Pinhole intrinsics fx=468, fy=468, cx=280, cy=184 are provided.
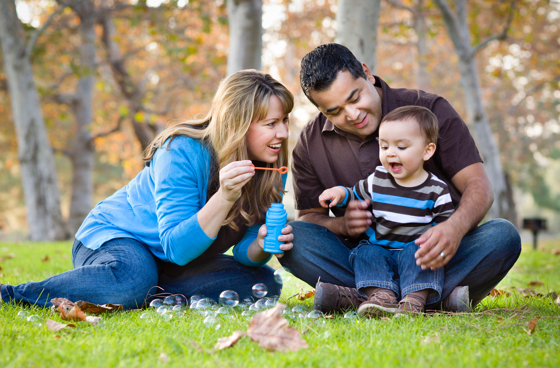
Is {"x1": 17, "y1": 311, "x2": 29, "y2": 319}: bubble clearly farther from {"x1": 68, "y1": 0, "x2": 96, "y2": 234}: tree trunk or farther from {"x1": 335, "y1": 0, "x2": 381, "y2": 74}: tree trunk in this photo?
{"x1": 68, "y1": 0, "x2": 96, "y2": 234}: tree trunk

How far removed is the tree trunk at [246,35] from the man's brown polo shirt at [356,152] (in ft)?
9.24

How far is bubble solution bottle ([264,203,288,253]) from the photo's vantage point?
254cm

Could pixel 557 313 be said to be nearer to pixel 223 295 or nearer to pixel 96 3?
pixel 223 295

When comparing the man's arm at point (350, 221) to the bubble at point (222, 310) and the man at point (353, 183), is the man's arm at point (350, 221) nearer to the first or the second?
the man at point (353, 183)

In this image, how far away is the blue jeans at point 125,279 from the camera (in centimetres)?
241

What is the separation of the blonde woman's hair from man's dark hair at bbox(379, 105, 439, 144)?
0.62 meters

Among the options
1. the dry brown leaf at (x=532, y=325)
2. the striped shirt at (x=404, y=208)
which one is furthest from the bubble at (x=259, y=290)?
the dry brown leaf at (x=532, y=325)

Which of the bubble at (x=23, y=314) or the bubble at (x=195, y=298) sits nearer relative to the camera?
the bubble at (x=23, y=314)

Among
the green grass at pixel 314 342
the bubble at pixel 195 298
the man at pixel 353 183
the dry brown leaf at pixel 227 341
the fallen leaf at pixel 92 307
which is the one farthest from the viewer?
the bubble at pixel 195 298

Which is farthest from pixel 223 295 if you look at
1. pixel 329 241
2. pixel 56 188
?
pixel 56 188

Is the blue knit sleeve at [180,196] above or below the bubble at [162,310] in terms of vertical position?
above

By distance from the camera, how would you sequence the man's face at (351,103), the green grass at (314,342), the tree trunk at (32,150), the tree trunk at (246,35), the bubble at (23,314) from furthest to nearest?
the tree trunk at (32,150) < the tree trunk at (246,35) < the man's face at (351,103) < the bubble at (23,314) < the green grass at (314,342)

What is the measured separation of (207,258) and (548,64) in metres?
13.0

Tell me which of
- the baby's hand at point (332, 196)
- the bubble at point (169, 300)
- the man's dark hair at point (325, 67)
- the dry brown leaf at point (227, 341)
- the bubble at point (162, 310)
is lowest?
the bubble at point (169, 300)
